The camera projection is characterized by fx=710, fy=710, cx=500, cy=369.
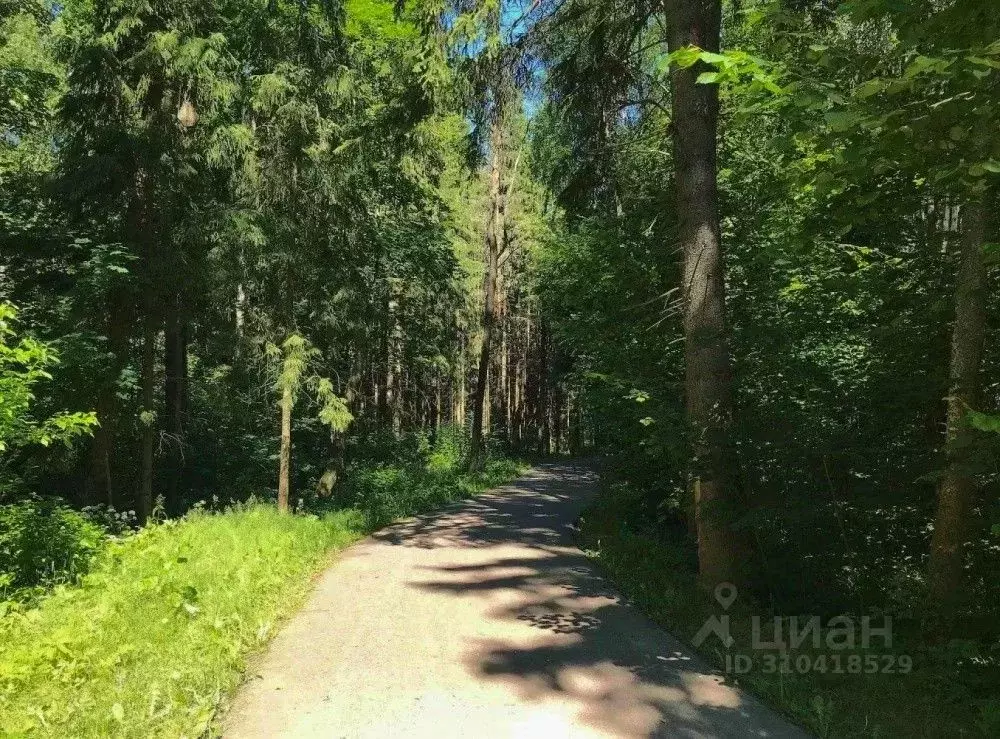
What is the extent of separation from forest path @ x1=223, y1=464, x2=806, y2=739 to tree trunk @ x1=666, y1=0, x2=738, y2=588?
116cm

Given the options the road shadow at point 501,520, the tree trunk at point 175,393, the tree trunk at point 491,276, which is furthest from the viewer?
the tree trunk at point 491,276

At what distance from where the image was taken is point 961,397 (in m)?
5.02

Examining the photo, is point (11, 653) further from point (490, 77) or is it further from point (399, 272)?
point (399, 272)

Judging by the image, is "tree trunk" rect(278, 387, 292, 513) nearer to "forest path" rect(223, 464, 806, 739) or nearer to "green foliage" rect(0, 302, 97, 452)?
"forest path" rect(223, 464, 806, 739)

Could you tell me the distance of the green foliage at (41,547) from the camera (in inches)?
310

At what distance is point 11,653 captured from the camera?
4.88 m

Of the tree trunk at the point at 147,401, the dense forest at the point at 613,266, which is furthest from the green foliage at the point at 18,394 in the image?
the tree trunk at the point at 147,401

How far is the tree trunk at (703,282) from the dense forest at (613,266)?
0.03 m

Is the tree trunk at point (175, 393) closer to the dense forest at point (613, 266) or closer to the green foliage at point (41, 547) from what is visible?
the dense forest at point (613, 266)

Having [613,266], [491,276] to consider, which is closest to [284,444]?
[613,266]

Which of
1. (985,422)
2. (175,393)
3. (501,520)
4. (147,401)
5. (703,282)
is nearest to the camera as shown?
(985,422)

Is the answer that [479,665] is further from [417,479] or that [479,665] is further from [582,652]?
[417,479]

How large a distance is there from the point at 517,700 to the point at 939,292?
4.63m

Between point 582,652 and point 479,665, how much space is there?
2.77ft
